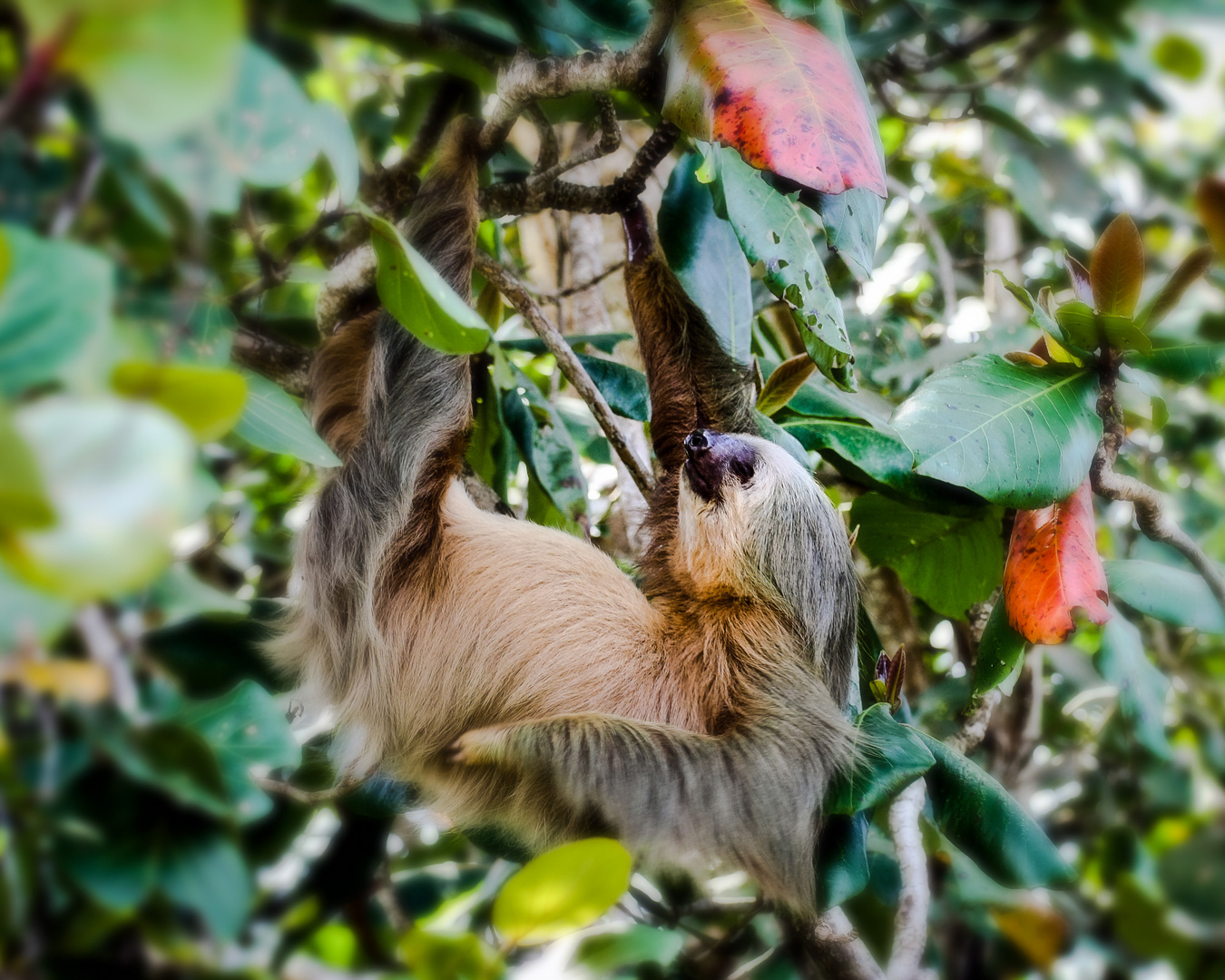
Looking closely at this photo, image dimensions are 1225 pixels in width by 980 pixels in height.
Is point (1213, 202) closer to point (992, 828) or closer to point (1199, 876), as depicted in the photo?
point (1199, 876)

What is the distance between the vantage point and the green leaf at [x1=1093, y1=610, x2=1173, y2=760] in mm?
2695

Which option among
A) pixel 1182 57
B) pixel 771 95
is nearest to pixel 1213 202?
pixel 1182 57

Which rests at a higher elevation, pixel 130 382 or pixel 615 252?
pixel 130 382

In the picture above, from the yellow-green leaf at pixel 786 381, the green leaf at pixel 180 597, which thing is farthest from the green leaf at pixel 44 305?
the yellow-green leaf at pixel 786 381

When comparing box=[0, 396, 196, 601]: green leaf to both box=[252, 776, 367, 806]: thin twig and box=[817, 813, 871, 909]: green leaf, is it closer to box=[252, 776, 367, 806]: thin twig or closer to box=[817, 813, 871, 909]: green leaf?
box=[252, 776, 367, 806]: thin twig

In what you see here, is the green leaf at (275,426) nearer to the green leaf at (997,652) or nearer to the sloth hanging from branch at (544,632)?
the sloth hanging from branch at (544,632)

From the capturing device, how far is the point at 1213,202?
118 centimetres

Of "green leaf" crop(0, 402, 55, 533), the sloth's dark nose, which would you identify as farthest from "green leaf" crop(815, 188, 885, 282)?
"green leaf" crop(0, 402, 55, 533)

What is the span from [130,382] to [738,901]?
320 centimetres

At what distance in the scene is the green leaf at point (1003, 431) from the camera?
2115 millimetres

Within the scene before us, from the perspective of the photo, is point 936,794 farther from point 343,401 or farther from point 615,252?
point 615,252

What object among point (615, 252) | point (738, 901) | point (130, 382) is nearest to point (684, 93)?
point (130, 382)

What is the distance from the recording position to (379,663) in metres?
2.74

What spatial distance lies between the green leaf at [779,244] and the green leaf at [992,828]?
3.45 feet
